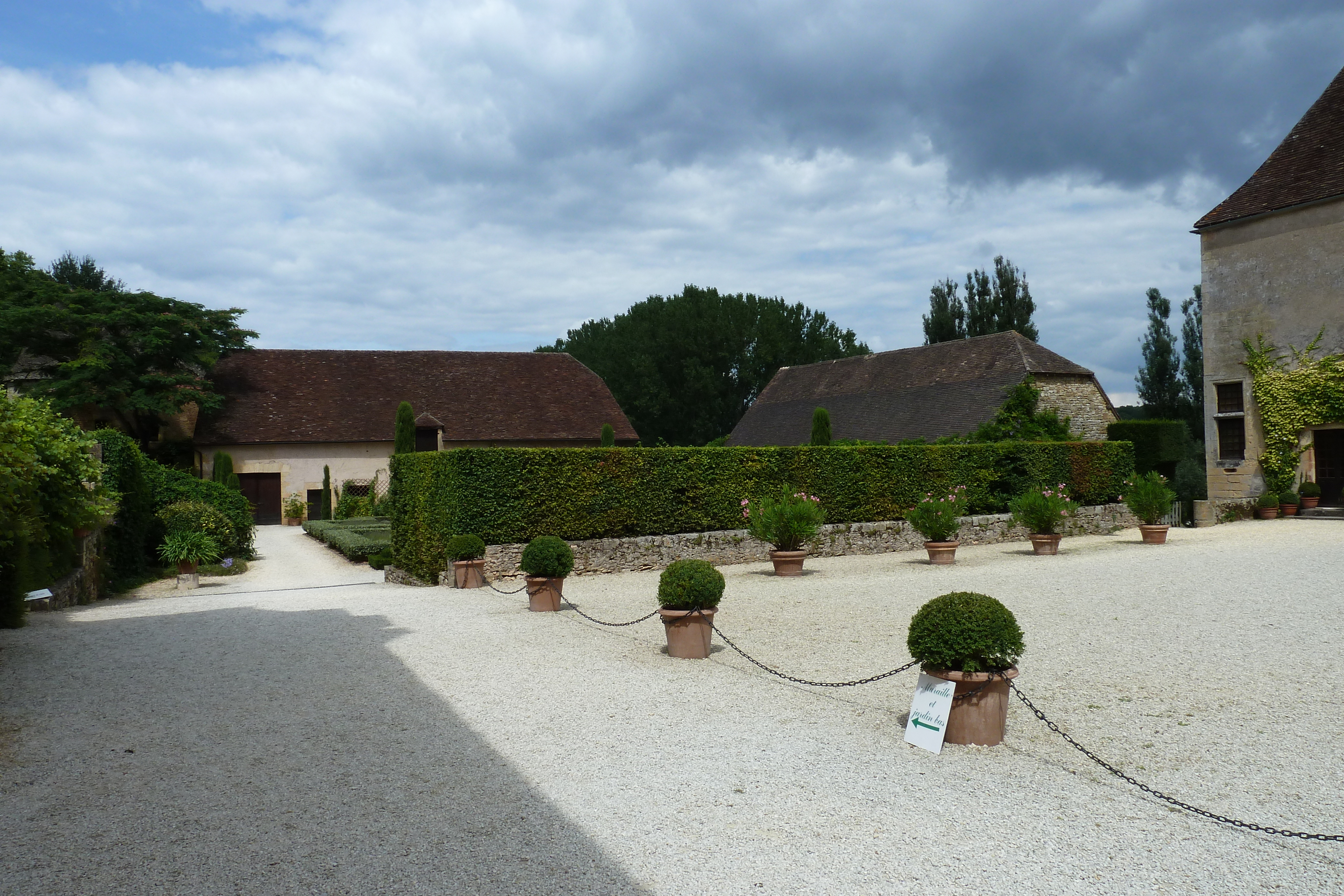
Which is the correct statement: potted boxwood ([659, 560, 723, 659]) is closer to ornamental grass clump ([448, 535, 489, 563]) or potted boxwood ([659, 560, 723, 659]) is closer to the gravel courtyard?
the gravel courtyard

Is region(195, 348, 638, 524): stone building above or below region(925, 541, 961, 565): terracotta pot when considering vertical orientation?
above

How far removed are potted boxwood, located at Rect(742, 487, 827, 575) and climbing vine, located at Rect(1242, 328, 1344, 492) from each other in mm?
15498

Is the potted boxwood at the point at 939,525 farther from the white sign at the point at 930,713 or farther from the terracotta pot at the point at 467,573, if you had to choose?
the white sign at the point at 930,713

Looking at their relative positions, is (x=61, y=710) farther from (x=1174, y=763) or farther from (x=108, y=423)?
(x=108, y=423)

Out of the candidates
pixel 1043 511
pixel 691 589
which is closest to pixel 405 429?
pixel 1043 511

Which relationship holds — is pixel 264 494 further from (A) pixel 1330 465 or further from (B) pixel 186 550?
(A) pixel 1330 465

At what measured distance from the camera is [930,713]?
16.8 ft

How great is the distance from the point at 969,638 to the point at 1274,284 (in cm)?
2266

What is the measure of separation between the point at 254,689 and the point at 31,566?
16.0ft

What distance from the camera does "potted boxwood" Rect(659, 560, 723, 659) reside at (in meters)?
7.59

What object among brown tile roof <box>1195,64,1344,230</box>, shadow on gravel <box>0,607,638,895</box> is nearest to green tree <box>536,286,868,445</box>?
brown tile roof <box>1195,64,1344,230</box>

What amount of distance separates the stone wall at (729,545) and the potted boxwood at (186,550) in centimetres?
331

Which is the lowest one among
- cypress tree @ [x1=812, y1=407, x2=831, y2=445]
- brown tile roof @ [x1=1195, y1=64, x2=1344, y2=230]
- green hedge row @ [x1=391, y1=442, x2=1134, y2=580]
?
green hedge row @ [x1=391, y1=442, x2=1134, y2=580]

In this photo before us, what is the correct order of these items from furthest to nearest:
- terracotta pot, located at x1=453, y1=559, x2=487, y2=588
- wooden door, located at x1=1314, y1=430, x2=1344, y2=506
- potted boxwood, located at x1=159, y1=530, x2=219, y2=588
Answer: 1. wooden door, located at x1=1314, y1=430, x2=1344, y2=506
2. potted boxwood, located at x1=159, y1=530, x2=219, y2=588
3. terracotta pot, located at x1=453, y1=559, x2=487, y2=588
